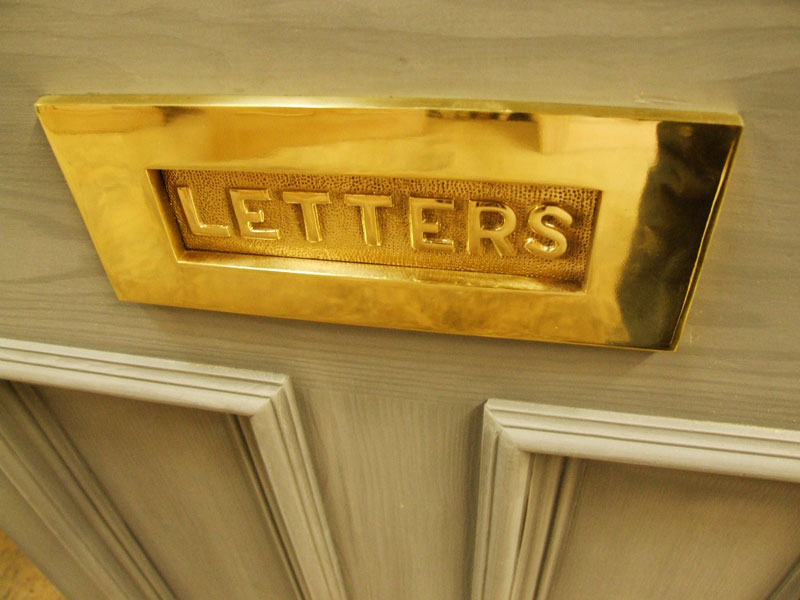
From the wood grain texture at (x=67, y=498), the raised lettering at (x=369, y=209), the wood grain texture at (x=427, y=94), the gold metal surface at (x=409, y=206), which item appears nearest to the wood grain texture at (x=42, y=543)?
the wood grain texture at (x=67, y=498)

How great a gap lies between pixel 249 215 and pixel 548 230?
0.47 ft

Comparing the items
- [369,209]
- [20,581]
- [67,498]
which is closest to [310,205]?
[369,209]

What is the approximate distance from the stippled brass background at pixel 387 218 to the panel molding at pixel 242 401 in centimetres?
10

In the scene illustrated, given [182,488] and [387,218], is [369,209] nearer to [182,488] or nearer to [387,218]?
[387,218]

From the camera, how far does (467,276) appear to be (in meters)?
0.25

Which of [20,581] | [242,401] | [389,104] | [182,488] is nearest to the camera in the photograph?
[389,104]

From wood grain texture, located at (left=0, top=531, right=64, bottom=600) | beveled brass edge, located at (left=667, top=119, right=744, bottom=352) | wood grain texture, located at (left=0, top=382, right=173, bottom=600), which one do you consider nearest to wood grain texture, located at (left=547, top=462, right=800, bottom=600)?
beveled brass edge, located at (left=667, top=119, right=744, bottom=352)

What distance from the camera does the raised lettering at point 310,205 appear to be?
24cm

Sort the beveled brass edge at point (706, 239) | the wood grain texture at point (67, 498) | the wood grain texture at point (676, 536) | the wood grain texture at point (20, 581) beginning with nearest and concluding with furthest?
1. the beveled brass edge at point (706, 239)
2. the wood grain texture at point (676, 536)
3. the wood grain texture at point (67, 498)
4. the wood grain texture at point (20, 581)

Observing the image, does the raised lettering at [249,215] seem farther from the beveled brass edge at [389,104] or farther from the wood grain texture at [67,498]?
the wood grain texture at [67,498]

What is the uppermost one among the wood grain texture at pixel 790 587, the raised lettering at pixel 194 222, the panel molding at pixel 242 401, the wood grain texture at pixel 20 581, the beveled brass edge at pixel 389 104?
the beveled brass edge at pixel 389 104

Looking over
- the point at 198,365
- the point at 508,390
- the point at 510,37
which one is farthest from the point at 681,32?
the point at 198,365

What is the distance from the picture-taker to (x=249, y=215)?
0.25 metres

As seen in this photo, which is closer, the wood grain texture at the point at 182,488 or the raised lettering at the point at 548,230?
the raised lettering at the point at 548,230
